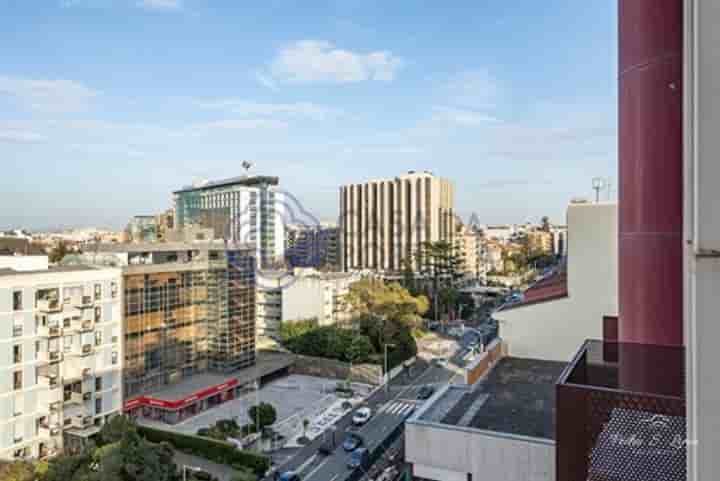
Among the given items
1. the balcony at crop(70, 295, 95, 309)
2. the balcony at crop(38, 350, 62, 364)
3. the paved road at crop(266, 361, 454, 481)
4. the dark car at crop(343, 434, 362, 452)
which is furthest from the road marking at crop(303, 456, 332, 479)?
the balcony at crop(70, 295, 95, 309)

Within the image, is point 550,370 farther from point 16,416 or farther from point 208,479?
point 16,416

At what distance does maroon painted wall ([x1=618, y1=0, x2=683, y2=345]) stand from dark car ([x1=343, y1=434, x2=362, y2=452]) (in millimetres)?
10401

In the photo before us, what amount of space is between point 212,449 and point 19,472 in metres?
4.04

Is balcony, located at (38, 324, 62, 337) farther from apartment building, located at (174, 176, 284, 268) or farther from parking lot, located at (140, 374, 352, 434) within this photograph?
apartment building, located at (174, 176, 284, 268)

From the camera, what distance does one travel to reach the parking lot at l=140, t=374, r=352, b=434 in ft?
44.7

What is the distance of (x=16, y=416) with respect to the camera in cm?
1038

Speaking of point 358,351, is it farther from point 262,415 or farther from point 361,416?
point 262,415

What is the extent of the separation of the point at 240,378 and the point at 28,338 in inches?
268

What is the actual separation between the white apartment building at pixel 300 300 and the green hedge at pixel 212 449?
8223 mm

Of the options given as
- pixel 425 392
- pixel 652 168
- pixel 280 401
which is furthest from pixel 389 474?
pixel 652 168

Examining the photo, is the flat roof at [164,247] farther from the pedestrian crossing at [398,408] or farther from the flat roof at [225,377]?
the pedestrian crossing at [398,408]

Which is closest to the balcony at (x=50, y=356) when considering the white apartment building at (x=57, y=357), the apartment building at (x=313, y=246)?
the white apartment building at (x=57, y=357)

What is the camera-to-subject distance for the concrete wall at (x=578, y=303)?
734 centimetres

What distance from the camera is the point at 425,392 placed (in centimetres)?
1611
